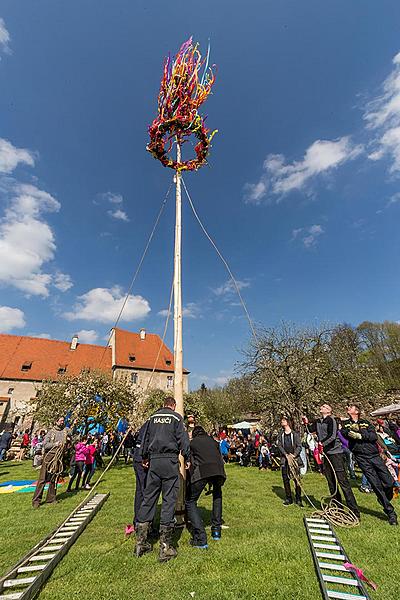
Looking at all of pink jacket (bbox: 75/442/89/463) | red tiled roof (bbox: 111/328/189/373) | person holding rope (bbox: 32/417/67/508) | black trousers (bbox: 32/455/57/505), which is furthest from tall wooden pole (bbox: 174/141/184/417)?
red tiled roof (bbox: 111/328/189/373)

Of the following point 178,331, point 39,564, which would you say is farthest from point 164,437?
point 178,331

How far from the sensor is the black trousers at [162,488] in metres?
4.60

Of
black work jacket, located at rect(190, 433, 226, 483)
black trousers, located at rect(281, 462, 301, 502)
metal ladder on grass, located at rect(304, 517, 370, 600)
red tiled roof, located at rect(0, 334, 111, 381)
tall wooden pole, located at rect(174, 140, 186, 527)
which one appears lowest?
metal ladder on grass, located at rect(304, 517, 370, 600)

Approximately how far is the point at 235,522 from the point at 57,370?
41.8 m

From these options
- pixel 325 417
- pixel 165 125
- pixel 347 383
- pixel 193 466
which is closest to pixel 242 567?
pixel 193 466

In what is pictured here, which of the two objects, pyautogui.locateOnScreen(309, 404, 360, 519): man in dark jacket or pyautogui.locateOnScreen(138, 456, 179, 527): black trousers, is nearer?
pyautogui.locateOnScreen(138, 456, 179, 527): black trousers

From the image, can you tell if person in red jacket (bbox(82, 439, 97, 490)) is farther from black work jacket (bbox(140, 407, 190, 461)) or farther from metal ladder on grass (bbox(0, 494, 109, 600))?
black work jacket (bbox(140, 407, 190, 461))

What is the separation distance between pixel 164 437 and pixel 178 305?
10.3 ft

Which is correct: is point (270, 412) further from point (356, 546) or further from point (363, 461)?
point (356, 546)

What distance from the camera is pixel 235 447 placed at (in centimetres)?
1997

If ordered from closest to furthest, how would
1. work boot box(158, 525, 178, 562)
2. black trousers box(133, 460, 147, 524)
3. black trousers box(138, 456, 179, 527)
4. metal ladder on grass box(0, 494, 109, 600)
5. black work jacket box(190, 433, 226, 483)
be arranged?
metal ladder on grass box(0, 494, 109, 600), work boot box(158, 525, 178, 562), black trousers box(138, 456, 179, 527), black work jacket box(190, 433, 226, 483), black trousers box(133, 460, 147, 524)

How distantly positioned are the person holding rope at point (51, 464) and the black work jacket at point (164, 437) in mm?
4751

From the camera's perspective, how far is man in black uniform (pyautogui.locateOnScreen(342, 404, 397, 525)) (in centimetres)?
603

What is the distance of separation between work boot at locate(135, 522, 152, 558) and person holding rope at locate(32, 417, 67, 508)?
16.4 feet
